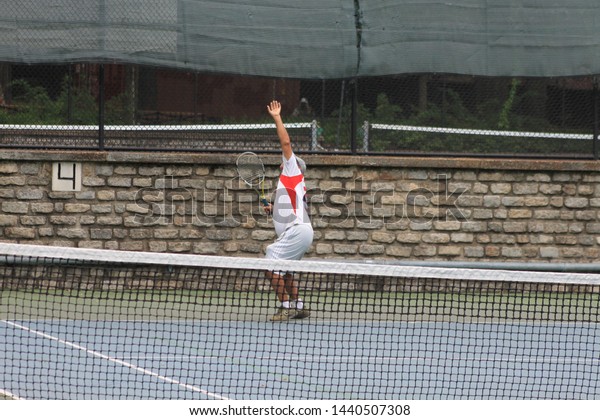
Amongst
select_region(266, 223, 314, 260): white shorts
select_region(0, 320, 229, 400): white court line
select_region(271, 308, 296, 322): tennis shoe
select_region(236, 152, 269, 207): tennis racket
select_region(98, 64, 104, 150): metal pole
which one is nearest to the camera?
select_region(0, 320, 229, 400): white court line

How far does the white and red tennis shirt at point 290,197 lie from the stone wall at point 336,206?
2.03 m

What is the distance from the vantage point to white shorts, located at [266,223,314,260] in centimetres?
1040

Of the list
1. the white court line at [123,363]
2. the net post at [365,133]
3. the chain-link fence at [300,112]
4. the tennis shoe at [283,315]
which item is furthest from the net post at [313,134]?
the white court line at [123,363]

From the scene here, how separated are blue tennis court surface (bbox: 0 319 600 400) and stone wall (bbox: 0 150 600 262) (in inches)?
93.7

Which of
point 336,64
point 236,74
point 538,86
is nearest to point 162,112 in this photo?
point 236,74

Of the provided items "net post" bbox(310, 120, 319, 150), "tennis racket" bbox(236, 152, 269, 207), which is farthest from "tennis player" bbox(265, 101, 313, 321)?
"net post" bbox(310, 120, 319, 150)

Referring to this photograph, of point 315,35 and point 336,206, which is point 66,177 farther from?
point 315,35

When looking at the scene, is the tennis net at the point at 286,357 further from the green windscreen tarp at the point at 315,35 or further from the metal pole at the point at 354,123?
the green windscreen tarp at the point at 315,35

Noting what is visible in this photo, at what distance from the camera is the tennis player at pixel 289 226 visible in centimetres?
1009

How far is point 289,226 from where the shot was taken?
1042 centimetres

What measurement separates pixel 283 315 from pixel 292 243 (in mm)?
676

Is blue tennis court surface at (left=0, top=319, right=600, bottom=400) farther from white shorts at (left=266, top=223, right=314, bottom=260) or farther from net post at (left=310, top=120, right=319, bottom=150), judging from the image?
net post at (left=310, top=120, right=319, bottom=150)

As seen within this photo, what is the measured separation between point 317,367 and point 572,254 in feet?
17.9

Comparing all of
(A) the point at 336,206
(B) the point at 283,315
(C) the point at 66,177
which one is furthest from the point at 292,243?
(C) the point at 66,177
